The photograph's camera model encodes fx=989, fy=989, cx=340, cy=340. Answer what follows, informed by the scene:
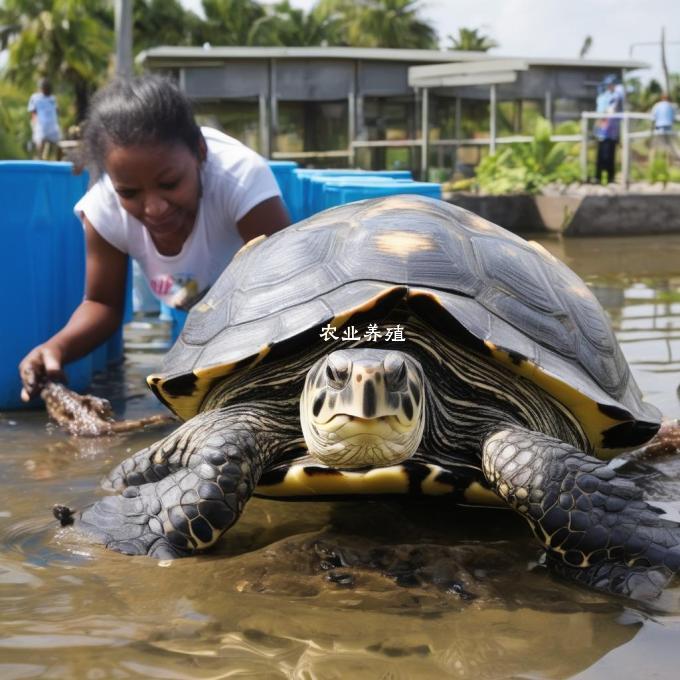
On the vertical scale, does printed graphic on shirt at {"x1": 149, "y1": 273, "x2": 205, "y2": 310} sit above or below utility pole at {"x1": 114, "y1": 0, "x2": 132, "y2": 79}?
below

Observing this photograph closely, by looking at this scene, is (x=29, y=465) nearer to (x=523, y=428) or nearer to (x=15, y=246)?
(x=15, y=246)

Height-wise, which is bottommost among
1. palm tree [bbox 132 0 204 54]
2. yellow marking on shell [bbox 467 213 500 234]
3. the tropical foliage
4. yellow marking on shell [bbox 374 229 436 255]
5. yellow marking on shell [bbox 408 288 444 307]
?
yellow marking on shell [bbox 408 288 444 307]

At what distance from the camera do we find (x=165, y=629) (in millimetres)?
1792

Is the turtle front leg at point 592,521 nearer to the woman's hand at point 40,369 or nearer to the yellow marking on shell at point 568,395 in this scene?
the yellow marking on shell at point 568,395

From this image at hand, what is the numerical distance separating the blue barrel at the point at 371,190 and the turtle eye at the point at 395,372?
2.23 metres

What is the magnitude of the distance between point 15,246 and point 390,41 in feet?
164

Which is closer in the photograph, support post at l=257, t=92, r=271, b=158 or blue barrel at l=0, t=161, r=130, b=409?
blue barrel at l=0, t=161, r=130, b=409

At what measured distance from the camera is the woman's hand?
365 centimetres

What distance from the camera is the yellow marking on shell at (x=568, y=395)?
2344 millimetres

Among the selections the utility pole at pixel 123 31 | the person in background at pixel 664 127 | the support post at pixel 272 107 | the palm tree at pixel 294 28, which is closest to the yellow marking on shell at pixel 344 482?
the utility pole at pixel 123 31

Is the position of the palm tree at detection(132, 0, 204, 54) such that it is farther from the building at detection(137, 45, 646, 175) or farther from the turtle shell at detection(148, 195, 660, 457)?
the turtle shell at detection(148, 195, 660, 457)

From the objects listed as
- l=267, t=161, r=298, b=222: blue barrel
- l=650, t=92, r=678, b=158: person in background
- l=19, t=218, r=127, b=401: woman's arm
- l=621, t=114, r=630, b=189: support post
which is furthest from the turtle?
l=650, t=92, r=678, b=158: person in background

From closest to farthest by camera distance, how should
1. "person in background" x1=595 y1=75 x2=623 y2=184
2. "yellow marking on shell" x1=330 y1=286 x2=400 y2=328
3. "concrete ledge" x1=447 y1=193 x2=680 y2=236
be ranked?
1. "yellow marking on shell" x1=330 y1=286 x2=400 y2=328
2. "concrete ledge" x1=447 y1=193 x2=680 y2=236
3. "person in background" x1=595 y1=75 x2=623 y2=184

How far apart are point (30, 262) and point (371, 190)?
→ 1.49 meters
